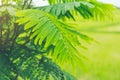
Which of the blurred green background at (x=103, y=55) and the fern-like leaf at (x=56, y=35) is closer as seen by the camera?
the fern-like leaf at (x=56, y=35)

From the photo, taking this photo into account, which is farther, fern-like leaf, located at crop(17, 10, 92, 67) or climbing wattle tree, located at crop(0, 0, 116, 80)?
climbing wattle tree, located at crop(0, 0, 116, 80)

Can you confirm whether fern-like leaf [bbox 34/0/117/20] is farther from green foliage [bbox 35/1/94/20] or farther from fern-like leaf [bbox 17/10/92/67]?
fern-like leaf [bbox 17/10/92/67]

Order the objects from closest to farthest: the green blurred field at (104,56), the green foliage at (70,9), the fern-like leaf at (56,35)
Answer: the fern-like leaf at (56,35)
the green foliage at (70,9)
the green blurred field at (104,56)

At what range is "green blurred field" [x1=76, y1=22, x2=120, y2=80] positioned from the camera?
479 cm

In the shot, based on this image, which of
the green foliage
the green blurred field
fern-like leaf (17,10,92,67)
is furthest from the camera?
→ the green blurred field

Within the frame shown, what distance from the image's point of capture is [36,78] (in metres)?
1.47

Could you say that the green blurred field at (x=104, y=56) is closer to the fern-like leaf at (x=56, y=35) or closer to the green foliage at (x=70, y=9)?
the green foliage at (x=70, y=9)

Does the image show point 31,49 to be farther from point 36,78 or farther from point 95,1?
point 95,1

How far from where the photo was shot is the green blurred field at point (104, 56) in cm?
479

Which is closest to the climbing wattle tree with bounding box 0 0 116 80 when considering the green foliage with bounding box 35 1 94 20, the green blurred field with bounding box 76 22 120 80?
the green foliage with bounding box 35 1 94 20

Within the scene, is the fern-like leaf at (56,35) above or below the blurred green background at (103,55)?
above

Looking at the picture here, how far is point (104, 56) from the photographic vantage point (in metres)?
5.89

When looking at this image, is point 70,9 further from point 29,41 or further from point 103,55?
point 103,55

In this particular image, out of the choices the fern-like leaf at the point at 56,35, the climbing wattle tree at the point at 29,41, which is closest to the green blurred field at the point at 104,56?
the climbing wattle tree at the point at 29,41
